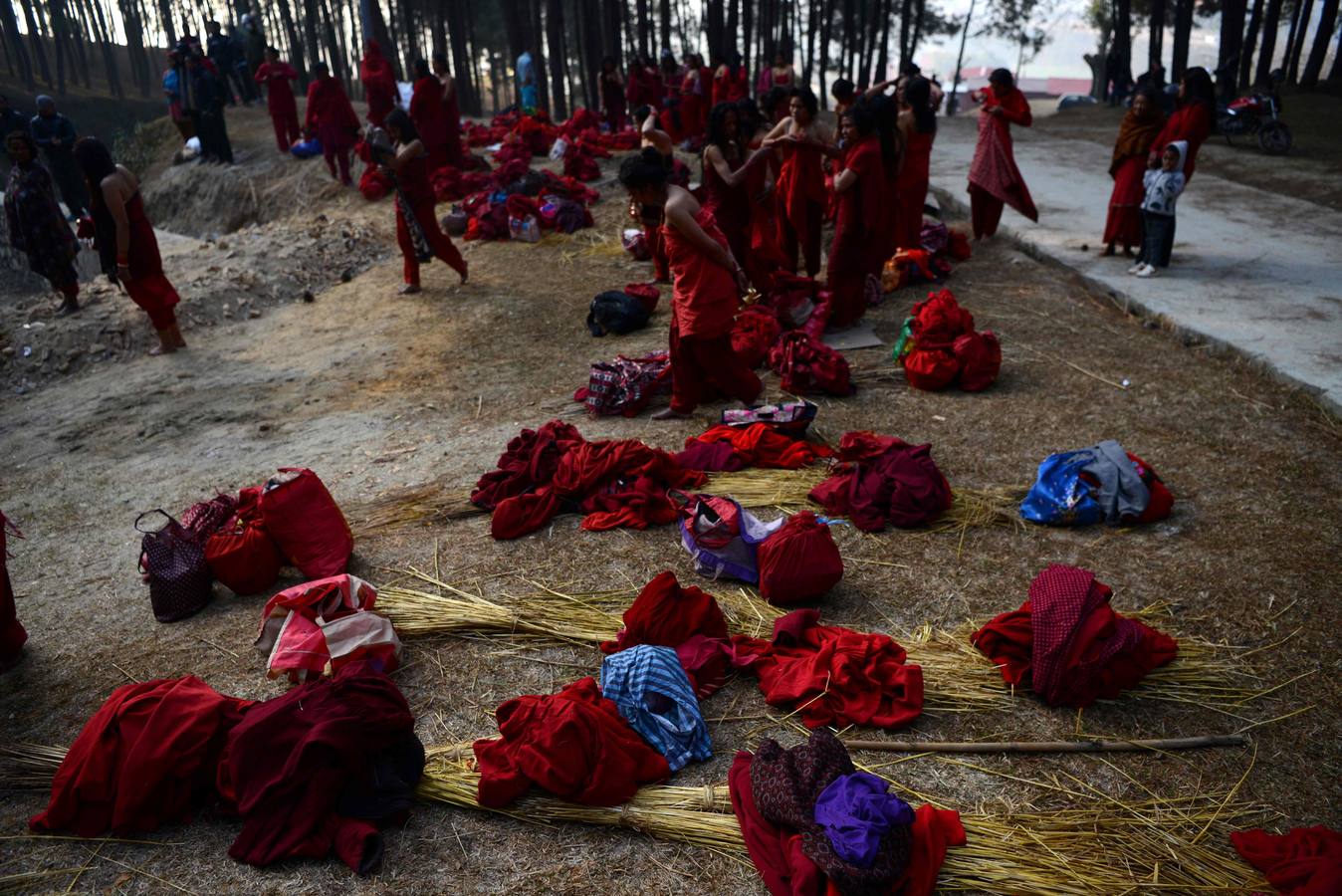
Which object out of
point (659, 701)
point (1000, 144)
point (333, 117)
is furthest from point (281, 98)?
point (659, 701)

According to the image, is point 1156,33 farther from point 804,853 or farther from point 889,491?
point 804,853

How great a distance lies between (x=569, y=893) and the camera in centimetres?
224

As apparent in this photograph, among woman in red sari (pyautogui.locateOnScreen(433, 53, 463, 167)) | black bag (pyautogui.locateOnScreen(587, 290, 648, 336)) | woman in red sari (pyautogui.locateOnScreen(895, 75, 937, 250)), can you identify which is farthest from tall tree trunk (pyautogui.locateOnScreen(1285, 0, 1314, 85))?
black bag (pyautogui.locateOnScreen(587, 290, 648, 336))

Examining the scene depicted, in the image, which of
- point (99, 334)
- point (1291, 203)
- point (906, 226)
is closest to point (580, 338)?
point (906, 226)

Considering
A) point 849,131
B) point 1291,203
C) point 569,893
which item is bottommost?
point 569,893

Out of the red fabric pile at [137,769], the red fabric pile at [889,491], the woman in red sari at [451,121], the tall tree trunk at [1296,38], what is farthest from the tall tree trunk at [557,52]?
the red fabric pile at [137,769]

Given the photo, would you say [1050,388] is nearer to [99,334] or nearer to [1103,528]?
[1103,528]

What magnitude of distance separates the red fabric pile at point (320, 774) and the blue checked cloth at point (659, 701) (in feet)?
2.07

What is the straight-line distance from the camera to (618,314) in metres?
6.92

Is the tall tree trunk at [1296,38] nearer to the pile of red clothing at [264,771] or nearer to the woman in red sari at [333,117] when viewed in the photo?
the woman in red sari at [333,117]

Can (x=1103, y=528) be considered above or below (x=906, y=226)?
below

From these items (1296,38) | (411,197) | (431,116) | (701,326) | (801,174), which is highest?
(1296,38)

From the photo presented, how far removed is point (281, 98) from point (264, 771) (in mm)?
14835

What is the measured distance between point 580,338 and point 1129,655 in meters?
5.04
